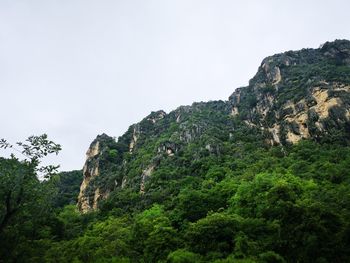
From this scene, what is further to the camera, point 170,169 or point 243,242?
point 170,169

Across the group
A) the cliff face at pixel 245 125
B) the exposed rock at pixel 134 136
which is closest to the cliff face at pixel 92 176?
the cliff face at pixel 245 125

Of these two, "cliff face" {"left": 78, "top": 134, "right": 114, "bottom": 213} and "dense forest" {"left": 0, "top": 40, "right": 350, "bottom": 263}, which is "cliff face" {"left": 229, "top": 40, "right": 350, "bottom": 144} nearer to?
"dense forest" {"left": 0, "top": 40, "right": 350, "bottom": 263}

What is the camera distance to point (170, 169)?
265ft

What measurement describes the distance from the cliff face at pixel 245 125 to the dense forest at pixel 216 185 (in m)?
0.30

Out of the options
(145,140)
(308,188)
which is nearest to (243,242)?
(308,188)

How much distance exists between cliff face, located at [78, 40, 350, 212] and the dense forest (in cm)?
30

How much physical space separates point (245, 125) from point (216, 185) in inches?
1705

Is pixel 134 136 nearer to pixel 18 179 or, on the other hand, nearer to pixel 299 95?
pixel 299 95

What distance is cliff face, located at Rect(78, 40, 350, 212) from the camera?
76.0m

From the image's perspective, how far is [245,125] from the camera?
331 ft

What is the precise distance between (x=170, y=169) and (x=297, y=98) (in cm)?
3109

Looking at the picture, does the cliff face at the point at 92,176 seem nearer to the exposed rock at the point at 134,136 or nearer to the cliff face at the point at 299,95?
the exposed rock at the point at 134,136

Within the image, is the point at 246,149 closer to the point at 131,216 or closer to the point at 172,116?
the point at 131,216

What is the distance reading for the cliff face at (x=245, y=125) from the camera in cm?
7600
